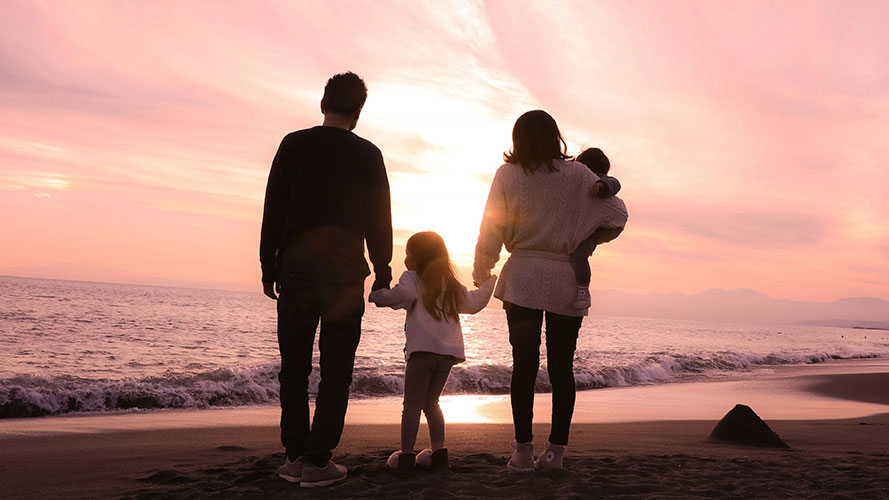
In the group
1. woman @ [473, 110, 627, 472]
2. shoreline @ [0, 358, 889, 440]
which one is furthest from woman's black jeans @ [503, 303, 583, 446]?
shoreline @ [0, 358, 889, 440]

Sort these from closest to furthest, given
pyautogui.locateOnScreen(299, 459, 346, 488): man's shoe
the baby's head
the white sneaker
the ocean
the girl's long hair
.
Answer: pyautogui.locateOnScreen(299, 459, 346, 488): man's shoe
the white sneaker
the girl's long hair
the baby's head
the ocean

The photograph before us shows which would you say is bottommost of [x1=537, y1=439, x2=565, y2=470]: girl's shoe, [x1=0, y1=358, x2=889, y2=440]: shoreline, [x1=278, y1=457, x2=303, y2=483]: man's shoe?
[x1=0, y1=358, x2=889, y2=440]: shoreline

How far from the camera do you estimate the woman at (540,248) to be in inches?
140

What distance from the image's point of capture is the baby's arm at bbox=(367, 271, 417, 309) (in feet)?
11.7

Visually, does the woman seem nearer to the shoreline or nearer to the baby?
the baby

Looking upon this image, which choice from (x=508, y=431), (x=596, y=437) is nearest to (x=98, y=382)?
(x=508, y=431)

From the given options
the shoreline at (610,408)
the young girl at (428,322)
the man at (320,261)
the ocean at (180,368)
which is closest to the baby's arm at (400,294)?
the young girl at (428,322)

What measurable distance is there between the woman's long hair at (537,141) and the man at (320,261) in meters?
0.85

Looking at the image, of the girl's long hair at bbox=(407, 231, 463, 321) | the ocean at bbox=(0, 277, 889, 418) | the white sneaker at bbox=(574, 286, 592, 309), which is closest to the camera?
the white sneaker at bbox=(574, 286, 592, 309)

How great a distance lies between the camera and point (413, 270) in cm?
387

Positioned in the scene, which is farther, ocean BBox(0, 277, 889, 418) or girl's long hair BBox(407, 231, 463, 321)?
ocean BBox(0, 277, 889, 418)

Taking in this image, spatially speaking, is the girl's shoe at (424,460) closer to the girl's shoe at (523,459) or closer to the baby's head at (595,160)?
the girl's shoe at (523,459)

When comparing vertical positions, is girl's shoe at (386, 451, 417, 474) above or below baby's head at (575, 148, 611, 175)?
below

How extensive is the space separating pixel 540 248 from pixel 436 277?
2.09ft
